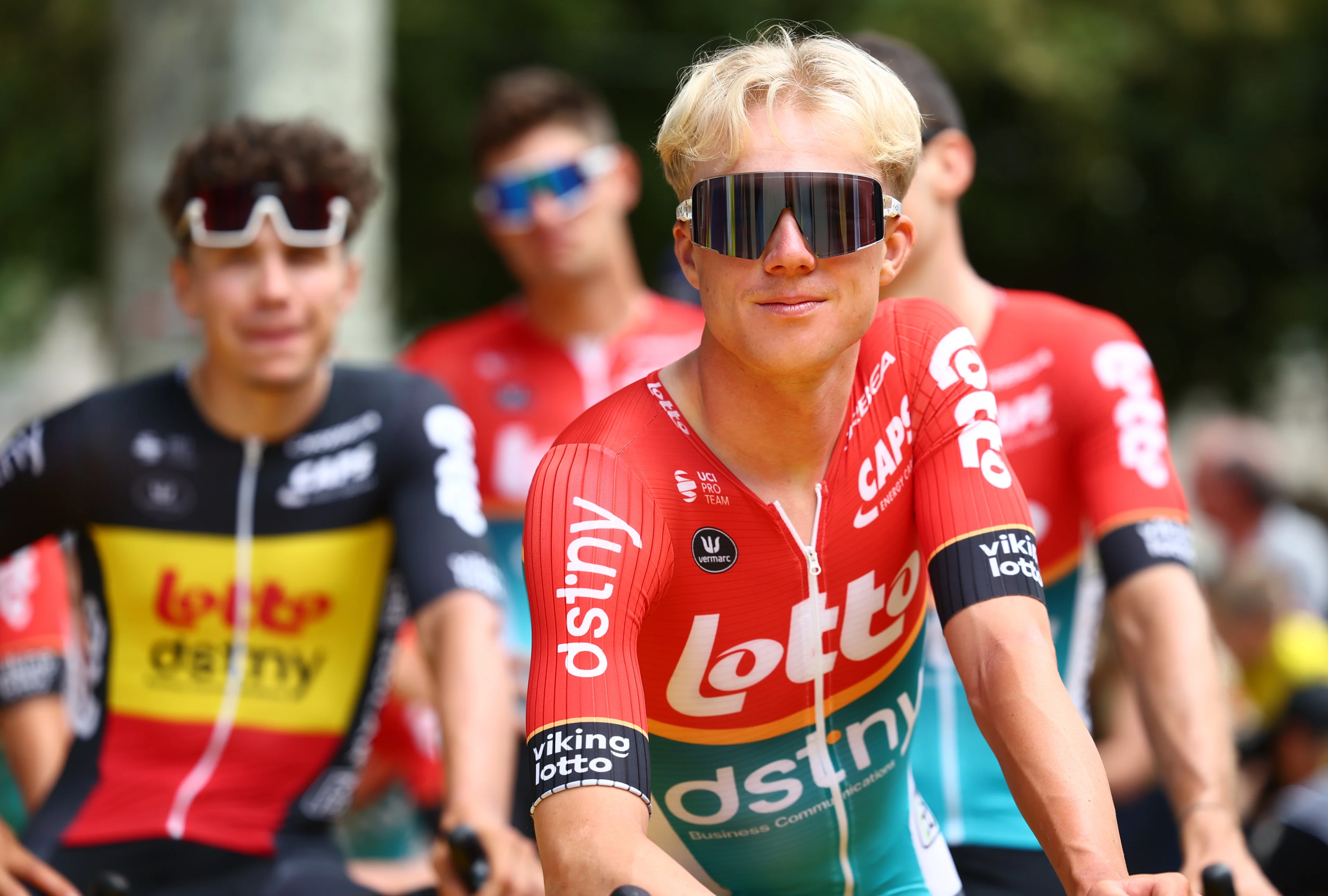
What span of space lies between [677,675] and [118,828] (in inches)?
72.7

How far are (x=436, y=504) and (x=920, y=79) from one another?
1700 mm

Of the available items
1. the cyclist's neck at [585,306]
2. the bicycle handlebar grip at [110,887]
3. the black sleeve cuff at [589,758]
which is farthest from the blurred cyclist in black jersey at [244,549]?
the cyclist's neck at [585,306]

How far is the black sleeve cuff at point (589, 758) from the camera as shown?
2291 millimetres

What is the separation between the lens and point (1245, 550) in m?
9.20

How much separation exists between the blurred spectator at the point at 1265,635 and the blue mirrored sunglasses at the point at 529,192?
155 inches

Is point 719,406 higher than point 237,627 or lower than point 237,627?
higher

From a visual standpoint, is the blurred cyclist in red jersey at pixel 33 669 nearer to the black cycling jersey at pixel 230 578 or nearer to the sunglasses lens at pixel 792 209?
the black cycling jersey at pixel 230 578

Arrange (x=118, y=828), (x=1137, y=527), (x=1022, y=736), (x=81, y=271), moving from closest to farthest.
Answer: (x=1022, y=736) → (x=1137, y=527) → (x=118, y=828) → (x=81, y=271)

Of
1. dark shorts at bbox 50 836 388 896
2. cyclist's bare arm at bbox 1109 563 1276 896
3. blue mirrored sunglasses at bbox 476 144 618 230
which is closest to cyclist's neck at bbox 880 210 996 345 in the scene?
cyclist's bare arm at bbox 1109 563 1276 896

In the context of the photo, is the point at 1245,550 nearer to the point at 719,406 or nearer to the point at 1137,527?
the point at 1137,527

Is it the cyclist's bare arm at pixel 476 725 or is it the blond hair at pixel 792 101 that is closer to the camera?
the blond hair at pixel 792 101

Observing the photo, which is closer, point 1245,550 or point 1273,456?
point 1245,550

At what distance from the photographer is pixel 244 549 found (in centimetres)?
398

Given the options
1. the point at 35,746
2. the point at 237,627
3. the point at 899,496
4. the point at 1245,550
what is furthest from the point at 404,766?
the point at 1245,550
